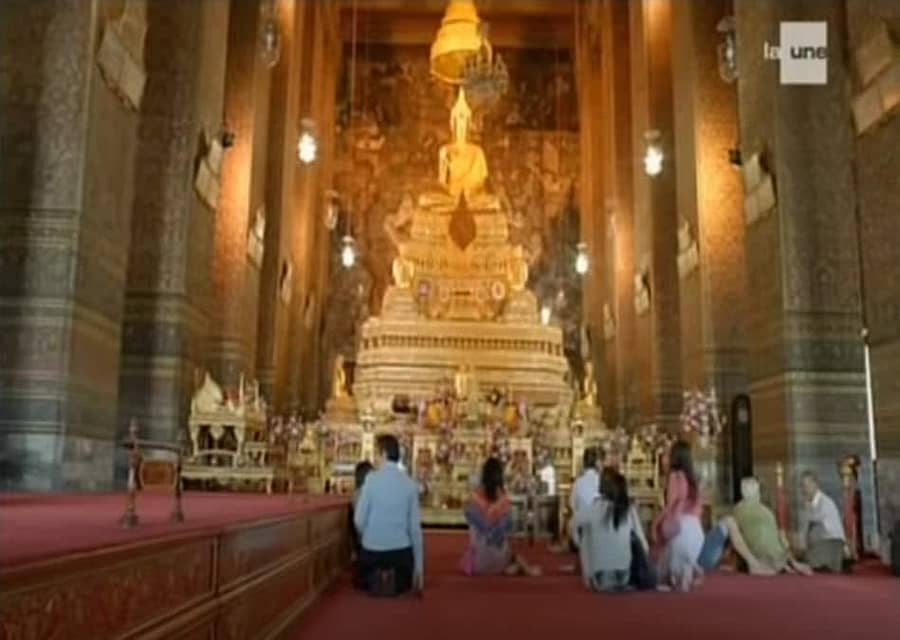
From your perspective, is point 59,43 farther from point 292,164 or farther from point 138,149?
point 292,164

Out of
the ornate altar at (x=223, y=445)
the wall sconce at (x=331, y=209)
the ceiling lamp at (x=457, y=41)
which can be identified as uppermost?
the ceiling lamp at (x=457, y=41)

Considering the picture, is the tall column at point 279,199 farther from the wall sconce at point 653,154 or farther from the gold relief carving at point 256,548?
the gold relief carving at point 256,548

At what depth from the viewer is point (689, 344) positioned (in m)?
13.3

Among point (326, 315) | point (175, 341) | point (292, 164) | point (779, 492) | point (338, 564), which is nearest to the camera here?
point (338, 564)

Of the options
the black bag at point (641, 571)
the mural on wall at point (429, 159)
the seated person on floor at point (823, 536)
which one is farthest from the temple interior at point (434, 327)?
the mural on wall at point (429, 159)

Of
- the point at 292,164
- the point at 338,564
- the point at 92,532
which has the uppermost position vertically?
the point at 292,164

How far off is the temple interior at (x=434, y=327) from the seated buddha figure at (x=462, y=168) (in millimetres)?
73

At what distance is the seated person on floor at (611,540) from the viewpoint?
6176 mm

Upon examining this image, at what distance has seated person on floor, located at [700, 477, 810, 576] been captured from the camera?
24.0 ft

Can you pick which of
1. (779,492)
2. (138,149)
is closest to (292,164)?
(138,149)

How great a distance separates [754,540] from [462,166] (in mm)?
15172

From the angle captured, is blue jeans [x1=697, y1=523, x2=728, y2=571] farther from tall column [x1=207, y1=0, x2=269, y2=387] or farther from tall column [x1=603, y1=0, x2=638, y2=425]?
tall column [x1=603, y1=0, x2=638, y2=425]

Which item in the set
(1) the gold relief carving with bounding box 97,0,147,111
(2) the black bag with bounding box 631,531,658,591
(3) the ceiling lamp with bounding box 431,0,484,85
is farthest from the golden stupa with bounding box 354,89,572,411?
(2) the black bag with bounding box 631,531,658,591

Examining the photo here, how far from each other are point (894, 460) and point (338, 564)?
173 inches
